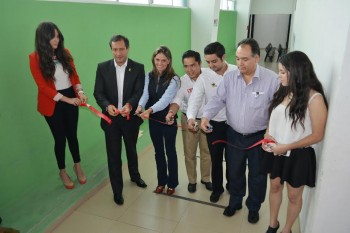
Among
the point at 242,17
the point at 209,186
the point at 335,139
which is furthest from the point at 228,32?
the point at 335,139

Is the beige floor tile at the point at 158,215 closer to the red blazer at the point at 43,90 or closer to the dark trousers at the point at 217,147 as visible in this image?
the dark trousers at the point at 217,147

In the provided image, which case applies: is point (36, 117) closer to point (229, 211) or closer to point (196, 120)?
point (196, 120)

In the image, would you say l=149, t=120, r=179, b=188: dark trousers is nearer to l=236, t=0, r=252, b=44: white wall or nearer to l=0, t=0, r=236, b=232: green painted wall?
l=0, t=0, r=236, b=232: green painted wall

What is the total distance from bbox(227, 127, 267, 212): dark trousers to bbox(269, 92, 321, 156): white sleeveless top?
0.92ft

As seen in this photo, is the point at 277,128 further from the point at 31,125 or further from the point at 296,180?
the point at 31,125

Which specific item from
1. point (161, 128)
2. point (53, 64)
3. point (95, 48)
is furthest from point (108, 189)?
point (95, 48)

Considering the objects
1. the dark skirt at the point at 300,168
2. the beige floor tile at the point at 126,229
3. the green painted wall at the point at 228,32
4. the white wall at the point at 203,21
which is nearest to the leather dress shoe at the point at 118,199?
the beige floor tile at the point at 126,229

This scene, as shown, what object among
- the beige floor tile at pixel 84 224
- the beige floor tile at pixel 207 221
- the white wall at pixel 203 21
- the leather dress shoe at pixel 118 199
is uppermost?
the white wall at pixel 203 21

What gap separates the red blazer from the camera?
2.57 m

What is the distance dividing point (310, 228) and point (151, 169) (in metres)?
2.08

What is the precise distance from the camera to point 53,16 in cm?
291

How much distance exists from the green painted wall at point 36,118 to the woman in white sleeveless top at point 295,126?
6.81 ft

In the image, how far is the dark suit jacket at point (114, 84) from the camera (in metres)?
2.62

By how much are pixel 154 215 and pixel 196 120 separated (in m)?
1.02
